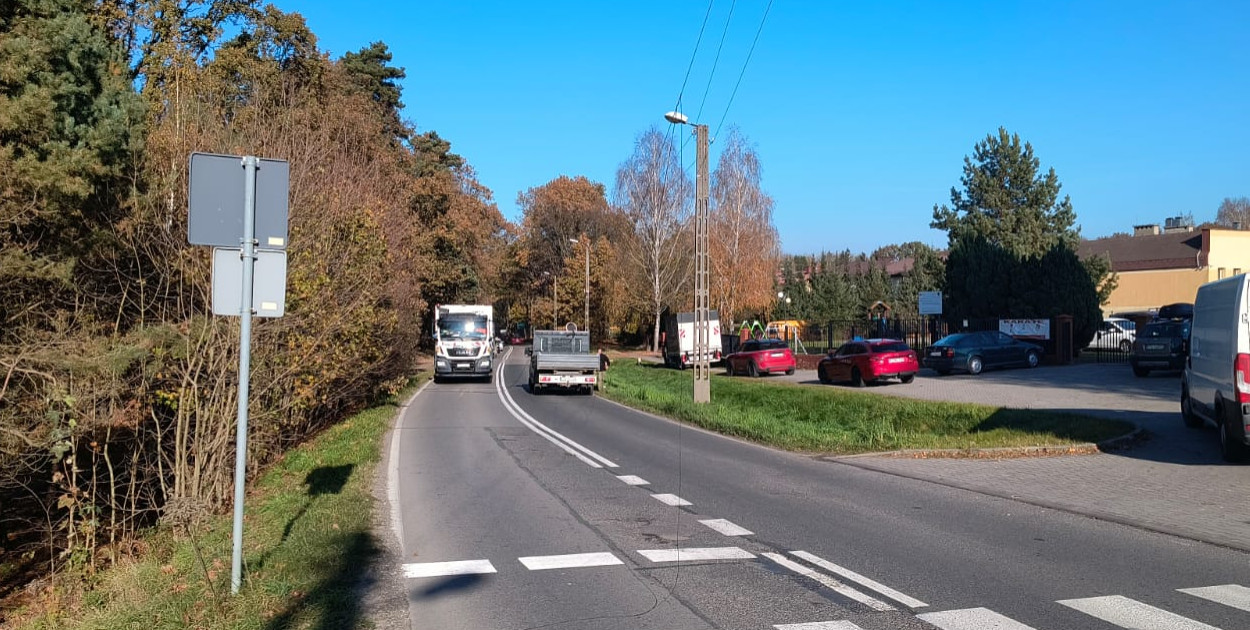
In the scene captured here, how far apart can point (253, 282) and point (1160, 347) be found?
2753 centimetres

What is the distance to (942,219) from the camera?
6016 cm

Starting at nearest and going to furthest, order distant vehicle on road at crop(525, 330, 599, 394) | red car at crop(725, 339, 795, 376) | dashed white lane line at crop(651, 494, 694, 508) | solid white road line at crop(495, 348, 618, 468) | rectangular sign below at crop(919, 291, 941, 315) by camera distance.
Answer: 1. dashed white lane line at crop(651, 494, 694, 508)
2. solid white road line at crop(495, 348, 618, 468)
3. distant vehicle on road at crop(525, 330, 599, 394)
4. red car at crop(725, 339, 795, 376)
5. rectangular sign below at crop(919, 291, 941, 315)

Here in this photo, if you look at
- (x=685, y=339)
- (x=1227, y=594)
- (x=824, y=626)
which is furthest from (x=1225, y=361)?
(x=685, y=339)

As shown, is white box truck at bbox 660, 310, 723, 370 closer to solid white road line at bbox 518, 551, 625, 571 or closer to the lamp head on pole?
the lamp head on pole

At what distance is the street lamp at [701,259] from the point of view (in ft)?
77.0

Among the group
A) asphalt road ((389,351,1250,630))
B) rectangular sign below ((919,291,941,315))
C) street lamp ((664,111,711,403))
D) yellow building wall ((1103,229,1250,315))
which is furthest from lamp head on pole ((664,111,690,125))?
yellow building wall ((1103,229,1250,315))

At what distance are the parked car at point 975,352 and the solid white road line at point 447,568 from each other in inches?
1115

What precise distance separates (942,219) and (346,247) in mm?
50423

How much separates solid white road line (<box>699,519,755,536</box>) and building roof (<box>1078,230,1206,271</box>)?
59.8 m

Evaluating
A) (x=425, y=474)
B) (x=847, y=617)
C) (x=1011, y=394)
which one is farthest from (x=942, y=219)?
(x=847, y=617)

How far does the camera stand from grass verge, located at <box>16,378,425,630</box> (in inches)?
236

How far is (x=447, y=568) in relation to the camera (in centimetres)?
740

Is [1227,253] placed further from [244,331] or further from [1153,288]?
[244,331]

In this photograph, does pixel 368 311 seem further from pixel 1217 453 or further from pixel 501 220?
pixel 501 220
